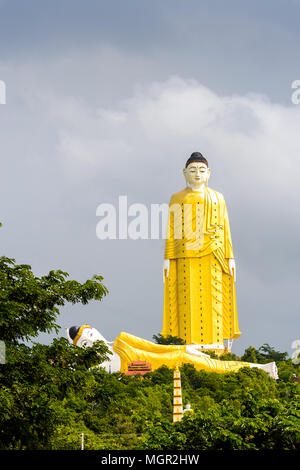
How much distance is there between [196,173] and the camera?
3778cm

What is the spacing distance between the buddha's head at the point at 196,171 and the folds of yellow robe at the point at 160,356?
29.3 feet

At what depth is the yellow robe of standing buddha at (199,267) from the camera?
37562mm

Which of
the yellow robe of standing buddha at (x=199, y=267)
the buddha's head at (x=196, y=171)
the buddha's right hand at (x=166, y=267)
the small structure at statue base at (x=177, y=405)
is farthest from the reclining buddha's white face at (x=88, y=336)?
the small structure at statue base at (x=177, y=405)

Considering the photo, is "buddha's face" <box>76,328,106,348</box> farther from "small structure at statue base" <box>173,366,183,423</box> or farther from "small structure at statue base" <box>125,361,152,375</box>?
"small structure at statue base" <box>173,366,183,423</box>

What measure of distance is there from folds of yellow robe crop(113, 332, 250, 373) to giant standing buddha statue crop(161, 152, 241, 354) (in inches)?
149

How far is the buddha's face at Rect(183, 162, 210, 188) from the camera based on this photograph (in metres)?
37.8

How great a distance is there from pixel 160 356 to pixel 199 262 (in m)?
6.71

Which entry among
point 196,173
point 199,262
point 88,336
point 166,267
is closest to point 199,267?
point 199,262

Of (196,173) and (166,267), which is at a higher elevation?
(196,173)

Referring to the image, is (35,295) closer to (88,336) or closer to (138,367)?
(138,367)

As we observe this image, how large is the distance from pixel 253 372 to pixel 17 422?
2226cm

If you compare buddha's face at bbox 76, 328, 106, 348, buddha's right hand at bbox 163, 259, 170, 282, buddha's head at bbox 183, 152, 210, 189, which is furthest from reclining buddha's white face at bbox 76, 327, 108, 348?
buddha's head at bbox 183, 152, 210, 189

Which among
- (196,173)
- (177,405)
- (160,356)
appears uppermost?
(196,173)
